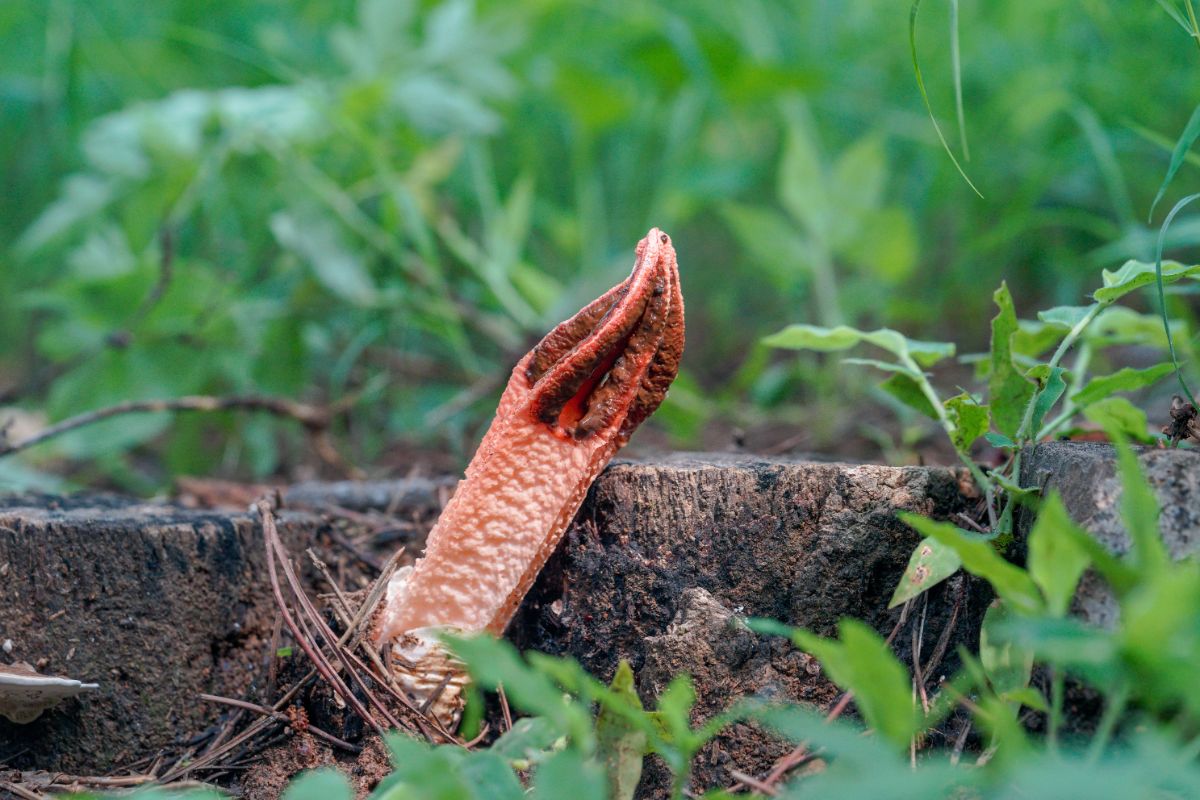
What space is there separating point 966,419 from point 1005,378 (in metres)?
0.11

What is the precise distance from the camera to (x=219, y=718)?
2152 mm

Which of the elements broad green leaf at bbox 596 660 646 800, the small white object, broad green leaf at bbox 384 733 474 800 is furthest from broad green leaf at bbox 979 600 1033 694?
the small white object

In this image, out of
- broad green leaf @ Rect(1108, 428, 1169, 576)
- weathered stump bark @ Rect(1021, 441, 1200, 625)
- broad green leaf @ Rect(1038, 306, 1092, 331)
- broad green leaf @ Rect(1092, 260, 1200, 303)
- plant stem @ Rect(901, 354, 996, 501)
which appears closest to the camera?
broad green leaf @ Rect(1108, 428, 1169, 576)

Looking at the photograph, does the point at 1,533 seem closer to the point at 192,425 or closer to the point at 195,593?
the point at 195,593

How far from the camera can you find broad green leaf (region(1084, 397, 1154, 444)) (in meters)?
1.89

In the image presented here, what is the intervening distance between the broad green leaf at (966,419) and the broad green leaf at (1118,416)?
243 millimetres

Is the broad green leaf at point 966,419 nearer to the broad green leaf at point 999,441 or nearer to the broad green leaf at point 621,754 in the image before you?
the broad green leaf at point 999,441

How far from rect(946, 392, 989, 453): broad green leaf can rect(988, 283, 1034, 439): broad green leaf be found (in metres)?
0.05

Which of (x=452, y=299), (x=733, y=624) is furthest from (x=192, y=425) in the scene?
(x=733, y=624)

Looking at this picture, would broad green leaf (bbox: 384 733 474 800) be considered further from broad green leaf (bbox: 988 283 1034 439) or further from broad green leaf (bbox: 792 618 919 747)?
broad green leaf (bbox: 988 283 1034 439)

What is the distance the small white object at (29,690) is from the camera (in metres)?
1.86

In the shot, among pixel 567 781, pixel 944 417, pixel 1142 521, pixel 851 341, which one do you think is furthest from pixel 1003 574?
pixel 851 341

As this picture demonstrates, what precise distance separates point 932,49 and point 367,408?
3937mm

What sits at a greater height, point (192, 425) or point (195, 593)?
point (195, 593)
